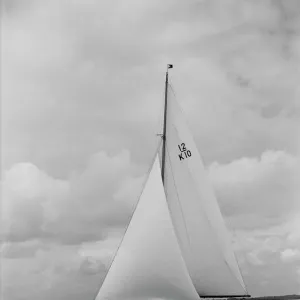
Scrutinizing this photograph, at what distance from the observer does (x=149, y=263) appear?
4262 cm

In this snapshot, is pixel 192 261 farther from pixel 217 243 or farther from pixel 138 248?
pixel 138 248

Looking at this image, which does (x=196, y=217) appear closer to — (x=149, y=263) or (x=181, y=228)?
(x=181, y=228)

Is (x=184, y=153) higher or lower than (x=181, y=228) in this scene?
higher

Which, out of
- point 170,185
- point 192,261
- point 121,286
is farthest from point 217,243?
point 121,286

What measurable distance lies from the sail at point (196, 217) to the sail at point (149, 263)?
180 inches

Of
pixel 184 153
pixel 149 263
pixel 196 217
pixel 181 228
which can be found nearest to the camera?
pixel 149 263

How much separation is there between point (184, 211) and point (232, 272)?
552cm

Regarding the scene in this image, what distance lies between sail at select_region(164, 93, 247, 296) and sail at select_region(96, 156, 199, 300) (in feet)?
15.0

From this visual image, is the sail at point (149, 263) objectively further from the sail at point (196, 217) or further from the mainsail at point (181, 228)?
the sail at point (196, 217)

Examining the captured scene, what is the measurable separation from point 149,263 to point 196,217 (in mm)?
7325

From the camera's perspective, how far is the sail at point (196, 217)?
158ft

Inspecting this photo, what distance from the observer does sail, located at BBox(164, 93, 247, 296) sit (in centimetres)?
4825

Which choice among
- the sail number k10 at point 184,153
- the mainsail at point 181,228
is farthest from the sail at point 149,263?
the sail number k10 at point 184,153

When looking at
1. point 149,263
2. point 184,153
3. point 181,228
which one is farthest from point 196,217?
point 149,263
